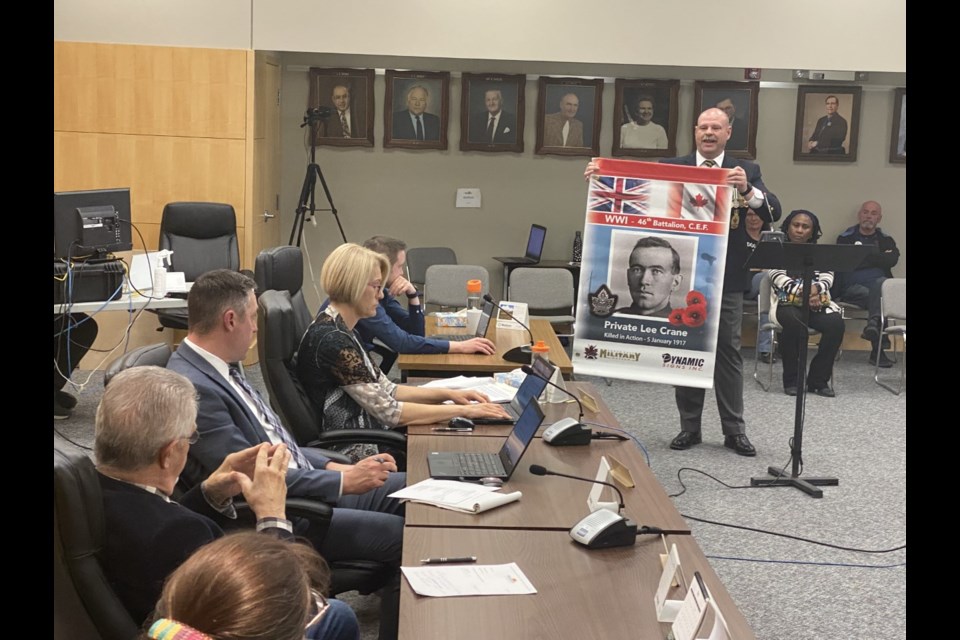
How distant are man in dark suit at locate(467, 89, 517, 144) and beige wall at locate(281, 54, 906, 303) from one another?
0.13 metres

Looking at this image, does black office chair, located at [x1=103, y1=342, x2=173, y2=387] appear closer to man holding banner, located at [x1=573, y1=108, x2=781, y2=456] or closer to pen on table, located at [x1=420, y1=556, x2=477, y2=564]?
pen on table, located at [x1=420, y1=556, x2=477, y2=564]

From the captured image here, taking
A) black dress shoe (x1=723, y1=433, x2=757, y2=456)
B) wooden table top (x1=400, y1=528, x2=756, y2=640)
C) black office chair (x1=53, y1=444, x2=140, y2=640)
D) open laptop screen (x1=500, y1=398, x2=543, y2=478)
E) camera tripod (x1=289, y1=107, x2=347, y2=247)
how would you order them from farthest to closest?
camera tripod (x1=289, y1=107, x2=347, y2=247) < black dress shoe (x1=723, y1=433, x2=757, y2=456) < open laptop screen (x1=500, y1=398, x2=543, y2=478) < wooden table top (x1=400, y1=528, x2=756, y2=640) < black office chair (x1=53, y1=444, x2=140, y2=640)

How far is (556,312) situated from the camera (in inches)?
295

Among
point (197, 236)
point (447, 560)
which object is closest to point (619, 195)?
point (447, 560)

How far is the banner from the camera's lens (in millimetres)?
4652

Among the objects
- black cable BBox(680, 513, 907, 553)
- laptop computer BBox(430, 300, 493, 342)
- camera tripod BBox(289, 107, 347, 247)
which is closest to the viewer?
black cable BBox(680, 513, 907, 553)

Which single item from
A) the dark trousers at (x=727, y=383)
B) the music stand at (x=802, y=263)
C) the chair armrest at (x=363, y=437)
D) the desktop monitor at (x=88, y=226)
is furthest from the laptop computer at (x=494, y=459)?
the desktop monitor at (x=88, y=226)

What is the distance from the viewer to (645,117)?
876 centimetres

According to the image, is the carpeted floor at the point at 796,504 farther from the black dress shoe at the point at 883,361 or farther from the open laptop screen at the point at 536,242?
the open laptop screen at the point at 536,242

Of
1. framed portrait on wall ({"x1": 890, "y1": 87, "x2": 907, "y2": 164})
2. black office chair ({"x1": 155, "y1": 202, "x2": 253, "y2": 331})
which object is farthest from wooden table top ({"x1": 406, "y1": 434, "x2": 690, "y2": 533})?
framed portrait on wall ({"x1": 890, "y1": 87, "x2": 907, "y2": 164})

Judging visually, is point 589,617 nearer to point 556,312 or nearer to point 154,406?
point 154,406

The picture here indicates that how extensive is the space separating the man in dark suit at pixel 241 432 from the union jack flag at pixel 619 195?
202cm

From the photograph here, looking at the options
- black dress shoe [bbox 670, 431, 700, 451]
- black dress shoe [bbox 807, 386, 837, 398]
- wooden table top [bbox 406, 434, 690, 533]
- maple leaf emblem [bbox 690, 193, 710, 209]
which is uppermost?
maple leaf emblem [bbox 690, 193, 710, 209]

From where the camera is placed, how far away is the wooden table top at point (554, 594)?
6.66 ft
